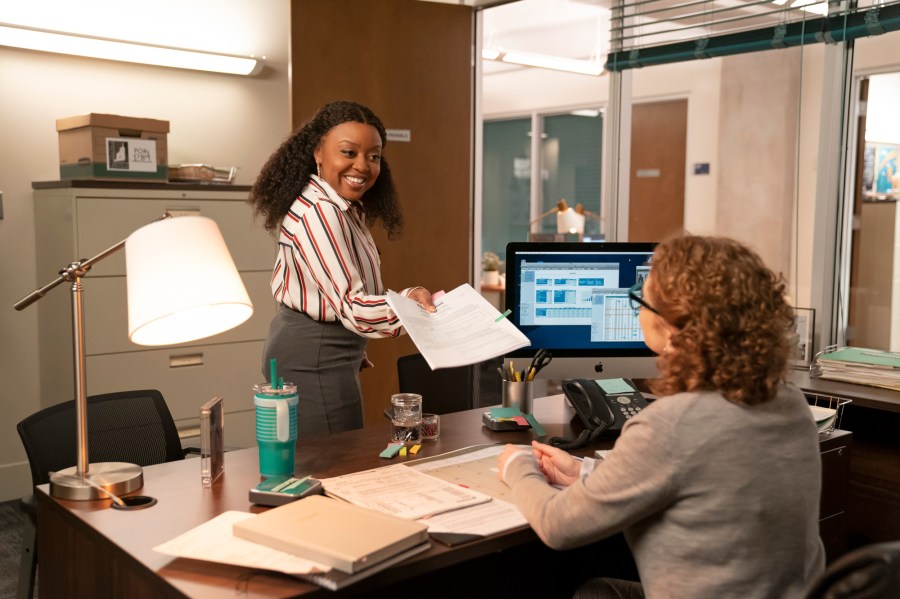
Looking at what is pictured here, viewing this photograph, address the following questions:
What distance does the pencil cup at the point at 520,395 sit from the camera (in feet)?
7.38

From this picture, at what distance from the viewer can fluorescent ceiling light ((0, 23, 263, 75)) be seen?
3701mm

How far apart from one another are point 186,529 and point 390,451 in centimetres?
54

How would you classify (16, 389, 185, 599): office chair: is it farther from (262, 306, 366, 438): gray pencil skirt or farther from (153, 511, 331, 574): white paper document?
(153, 511, 331, 574): white paper document

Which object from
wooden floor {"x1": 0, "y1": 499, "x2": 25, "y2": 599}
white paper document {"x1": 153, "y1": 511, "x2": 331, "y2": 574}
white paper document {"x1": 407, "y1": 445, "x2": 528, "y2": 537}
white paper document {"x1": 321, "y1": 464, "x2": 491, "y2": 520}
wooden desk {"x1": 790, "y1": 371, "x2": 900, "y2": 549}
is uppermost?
white paper document {"x1": 153, "y1": 511, "x2": 331, "y2": 574}

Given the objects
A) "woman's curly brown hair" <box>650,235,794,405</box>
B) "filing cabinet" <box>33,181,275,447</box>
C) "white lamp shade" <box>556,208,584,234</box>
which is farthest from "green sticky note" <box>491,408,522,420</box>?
"white lamp shade" <box>556,208,584,234</box>

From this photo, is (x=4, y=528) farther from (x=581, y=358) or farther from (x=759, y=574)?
(x=759, y=574)

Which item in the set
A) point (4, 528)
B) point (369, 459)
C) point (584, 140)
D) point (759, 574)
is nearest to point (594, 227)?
point (584, 140)

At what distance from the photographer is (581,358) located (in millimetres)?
2531

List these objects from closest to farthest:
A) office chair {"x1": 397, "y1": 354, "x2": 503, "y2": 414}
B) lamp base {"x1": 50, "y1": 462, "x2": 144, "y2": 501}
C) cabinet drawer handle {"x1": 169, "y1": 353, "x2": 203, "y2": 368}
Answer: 1. lamp base {"x1": 50, "y1": 462, "x2": 144, "y2": 501}
2. office chair {"x1": 397, "y1": 354, "x2": 503, "y2": 414}
3. cabinet drawer handle {"x1": 169, "y1": 353, "x2": 203, "y2": 368}

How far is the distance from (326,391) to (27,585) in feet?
2.82

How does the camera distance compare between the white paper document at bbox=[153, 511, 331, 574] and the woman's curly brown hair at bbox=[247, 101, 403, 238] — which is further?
the woman's curly brown hair at bbox=[247, 101, 403, 238]

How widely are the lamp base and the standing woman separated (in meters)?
0.66

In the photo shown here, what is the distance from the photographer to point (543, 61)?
20.8 feet

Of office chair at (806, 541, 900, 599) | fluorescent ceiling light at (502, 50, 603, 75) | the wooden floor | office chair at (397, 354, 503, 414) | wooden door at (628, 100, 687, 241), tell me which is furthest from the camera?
fluorescent ceiling light at (502, 50, 603, 75)
